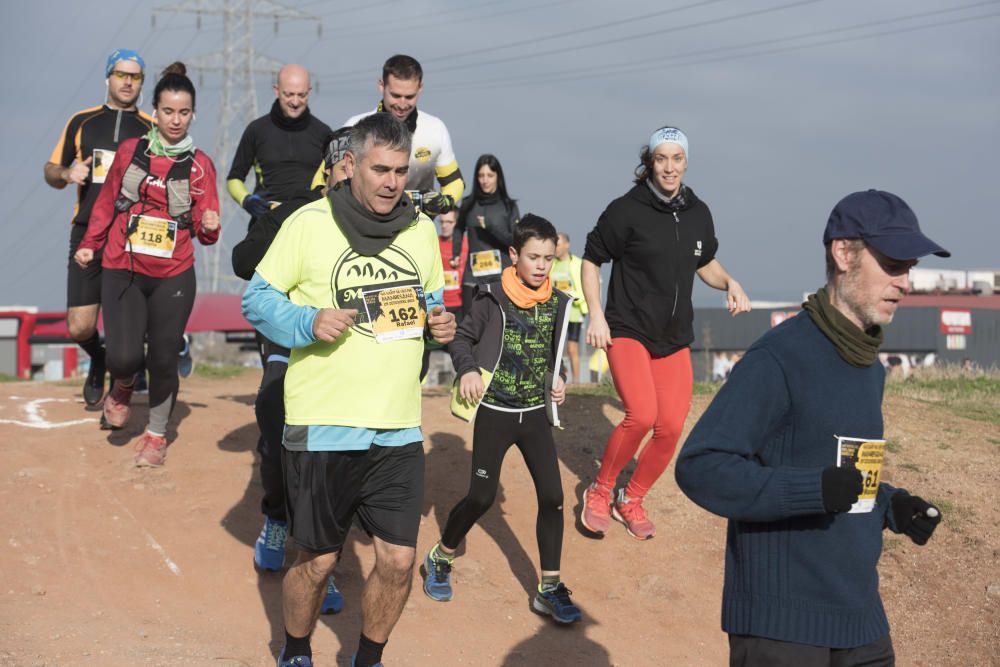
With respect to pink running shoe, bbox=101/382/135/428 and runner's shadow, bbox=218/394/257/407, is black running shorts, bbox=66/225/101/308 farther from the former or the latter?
runner's shadow, bbox=218/394/257/407

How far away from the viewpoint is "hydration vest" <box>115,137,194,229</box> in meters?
7.26

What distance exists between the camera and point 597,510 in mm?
7465

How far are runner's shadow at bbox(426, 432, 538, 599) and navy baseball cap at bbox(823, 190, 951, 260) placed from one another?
13.4ft

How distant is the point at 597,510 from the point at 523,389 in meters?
1.63

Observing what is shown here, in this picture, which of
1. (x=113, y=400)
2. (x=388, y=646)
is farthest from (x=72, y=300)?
(x=388, y=646)

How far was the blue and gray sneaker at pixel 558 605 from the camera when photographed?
623 centimetres

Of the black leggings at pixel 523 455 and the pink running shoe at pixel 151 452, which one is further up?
the black leggings at pixel 523 455

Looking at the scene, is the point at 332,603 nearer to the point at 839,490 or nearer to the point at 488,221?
the point at 839,490

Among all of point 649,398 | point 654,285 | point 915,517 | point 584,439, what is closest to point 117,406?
point 584,439

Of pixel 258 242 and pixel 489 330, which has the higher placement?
pixel 258 242

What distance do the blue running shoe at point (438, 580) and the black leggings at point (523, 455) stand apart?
0.42m

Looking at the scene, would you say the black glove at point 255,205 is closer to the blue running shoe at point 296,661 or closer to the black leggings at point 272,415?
the black leggings at point 272,415

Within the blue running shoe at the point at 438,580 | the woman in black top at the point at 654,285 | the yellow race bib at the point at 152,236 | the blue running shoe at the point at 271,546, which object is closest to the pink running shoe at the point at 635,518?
the woman in black top at the point at 654,285

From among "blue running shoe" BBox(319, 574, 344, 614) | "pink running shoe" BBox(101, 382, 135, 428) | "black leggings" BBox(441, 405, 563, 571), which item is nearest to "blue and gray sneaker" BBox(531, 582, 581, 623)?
"black leggings" BBox(441, 405, 563, 571)
